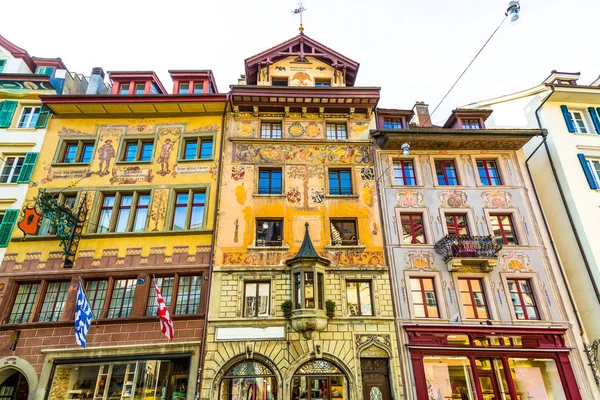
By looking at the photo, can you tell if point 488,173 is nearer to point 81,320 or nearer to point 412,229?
point 412,229

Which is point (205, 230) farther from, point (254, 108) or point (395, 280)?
point (395, 280)

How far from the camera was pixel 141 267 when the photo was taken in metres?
16.5

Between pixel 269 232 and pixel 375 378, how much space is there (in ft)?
27.3

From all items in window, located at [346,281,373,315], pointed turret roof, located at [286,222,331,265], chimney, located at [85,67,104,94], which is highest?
chimney, located at [85,67,104,94]

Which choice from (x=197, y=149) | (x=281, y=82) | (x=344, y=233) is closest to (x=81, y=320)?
(x=197, y=149)

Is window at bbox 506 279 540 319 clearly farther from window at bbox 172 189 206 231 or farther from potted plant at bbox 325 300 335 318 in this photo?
window at bbox 172 189 206 231

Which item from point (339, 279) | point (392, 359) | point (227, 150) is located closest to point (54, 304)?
point (227, 150)

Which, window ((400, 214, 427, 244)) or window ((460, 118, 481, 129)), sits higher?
window ((460, 118, 481, 129))

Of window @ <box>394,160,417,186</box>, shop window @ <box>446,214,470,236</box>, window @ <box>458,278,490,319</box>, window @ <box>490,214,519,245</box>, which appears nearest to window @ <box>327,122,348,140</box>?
window @ <box>394,160,417,186</box>

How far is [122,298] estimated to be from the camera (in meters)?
16.1

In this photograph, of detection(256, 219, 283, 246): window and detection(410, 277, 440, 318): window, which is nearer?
detection(410, 277, 440, 318): window

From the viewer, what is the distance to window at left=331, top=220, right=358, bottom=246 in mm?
17812

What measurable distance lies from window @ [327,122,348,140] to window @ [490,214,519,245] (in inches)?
373

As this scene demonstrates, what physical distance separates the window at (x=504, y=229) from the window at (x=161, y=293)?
1676 cm
